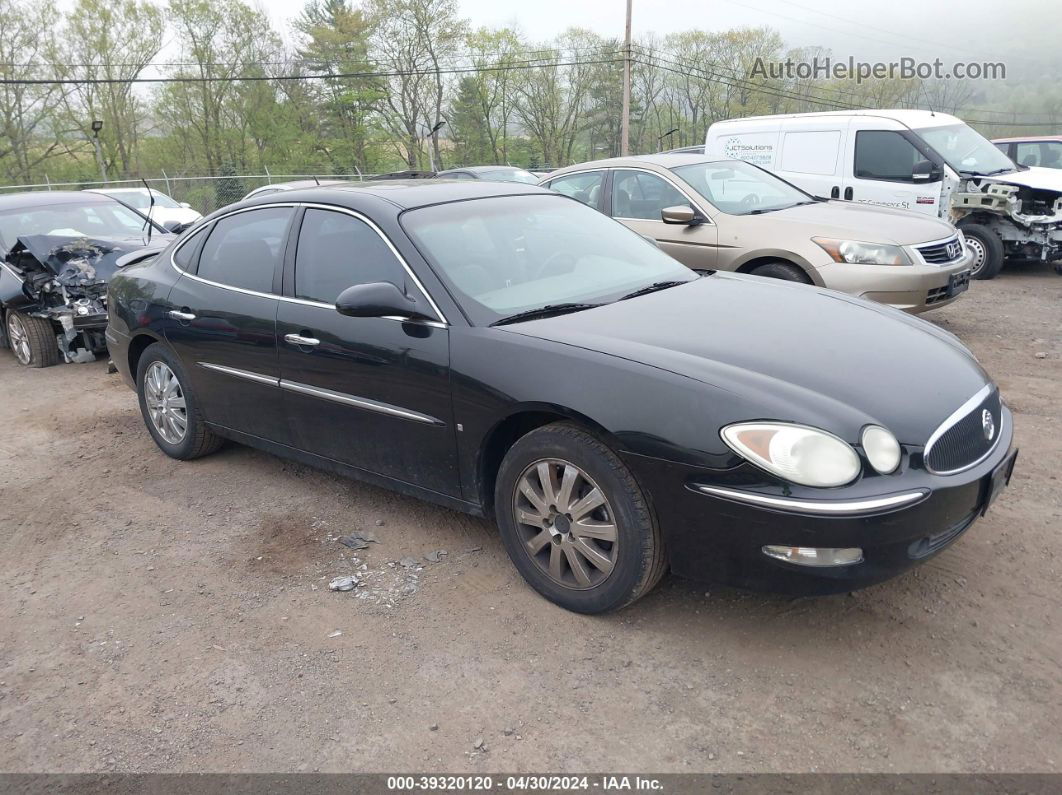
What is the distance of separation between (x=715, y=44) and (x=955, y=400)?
180ft

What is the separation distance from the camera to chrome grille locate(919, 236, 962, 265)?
6668 millimetres

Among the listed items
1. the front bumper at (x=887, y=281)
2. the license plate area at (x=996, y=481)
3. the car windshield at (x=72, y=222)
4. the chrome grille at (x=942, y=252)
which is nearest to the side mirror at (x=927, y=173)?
the chrome grille at (x=942, y=252)

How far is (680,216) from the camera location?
22.2 ft

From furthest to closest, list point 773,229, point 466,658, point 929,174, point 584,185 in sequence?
point 929,174
point 584,185
point 773,229
point 466,658

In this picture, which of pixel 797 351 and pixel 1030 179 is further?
pixel 1030 179

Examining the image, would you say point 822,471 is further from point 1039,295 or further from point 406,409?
point 1039,295

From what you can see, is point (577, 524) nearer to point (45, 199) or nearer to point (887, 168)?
point (45, 199)

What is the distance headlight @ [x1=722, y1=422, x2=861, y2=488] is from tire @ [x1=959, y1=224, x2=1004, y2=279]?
911 centimetres

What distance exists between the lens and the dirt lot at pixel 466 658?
2590 millimetres

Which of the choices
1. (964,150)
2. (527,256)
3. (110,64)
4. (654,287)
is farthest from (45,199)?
(110,64)

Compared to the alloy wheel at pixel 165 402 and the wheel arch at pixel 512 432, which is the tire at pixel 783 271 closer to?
the wheel arch at pixel 512 432

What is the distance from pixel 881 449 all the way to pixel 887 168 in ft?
28.0

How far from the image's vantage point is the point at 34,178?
39.2 m

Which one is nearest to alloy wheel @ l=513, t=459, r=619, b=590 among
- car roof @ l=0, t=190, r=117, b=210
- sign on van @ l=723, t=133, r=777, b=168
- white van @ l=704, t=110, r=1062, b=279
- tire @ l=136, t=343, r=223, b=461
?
tire @ l=136, t=343, r=223, b=461
